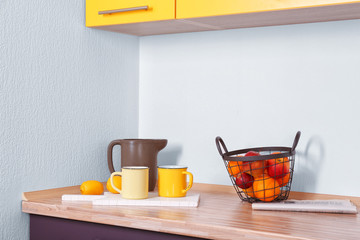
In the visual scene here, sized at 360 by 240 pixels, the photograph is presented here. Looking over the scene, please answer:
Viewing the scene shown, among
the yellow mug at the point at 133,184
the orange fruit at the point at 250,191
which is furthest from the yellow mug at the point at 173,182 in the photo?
the orange fruit at the point at 250,191

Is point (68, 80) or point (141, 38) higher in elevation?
point (141, 38)

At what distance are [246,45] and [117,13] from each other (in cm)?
49

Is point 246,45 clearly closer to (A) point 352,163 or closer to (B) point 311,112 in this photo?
(B) point 311,112

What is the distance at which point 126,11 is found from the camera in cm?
168

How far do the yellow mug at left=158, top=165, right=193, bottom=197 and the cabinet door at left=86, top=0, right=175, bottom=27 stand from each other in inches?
20.1

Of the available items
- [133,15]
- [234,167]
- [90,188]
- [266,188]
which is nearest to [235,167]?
[234,167]

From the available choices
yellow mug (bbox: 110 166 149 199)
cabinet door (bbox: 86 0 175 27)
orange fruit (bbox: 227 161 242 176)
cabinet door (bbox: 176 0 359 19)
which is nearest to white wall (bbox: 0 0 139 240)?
cabinet door (bbox: 86 0 175 27)

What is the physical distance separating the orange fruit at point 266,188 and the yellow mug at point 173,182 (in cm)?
22

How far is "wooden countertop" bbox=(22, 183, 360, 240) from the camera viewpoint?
1175 millimetres

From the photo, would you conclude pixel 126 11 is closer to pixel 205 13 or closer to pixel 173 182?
pixel 205 13

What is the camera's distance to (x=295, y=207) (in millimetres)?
1412

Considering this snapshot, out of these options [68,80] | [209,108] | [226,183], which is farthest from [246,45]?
[68,80]

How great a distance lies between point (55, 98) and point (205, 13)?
598 millimetres

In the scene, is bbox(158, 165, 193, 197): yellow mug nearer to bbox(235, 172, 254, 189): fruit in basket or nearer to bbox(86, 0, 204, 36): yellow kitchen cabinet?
bbox(235, 172, 254, 189): fruit in basket
